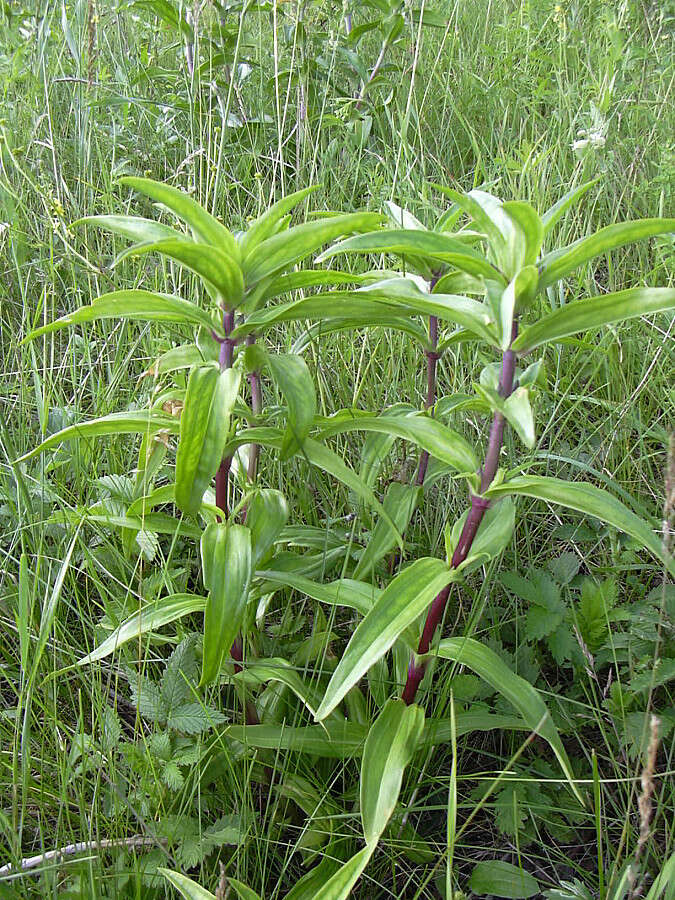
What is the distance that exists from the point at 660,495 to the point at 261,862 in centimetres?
97

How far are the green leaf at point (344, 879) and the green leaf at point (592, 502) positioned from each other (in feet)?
1.48

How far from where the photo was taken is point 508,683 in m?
0.99

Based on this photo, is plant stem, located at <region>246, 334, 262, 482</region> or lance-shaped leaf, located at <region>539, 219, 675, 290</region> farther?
plant stem, located at <region>246, 334, 262, 482</region>

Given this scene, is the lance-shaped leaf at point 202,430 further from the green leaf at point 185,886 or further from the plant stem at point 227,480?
the green leaf at point 185,886

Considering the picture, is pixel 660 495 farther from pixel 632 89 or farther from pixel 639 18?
pixel 639 18

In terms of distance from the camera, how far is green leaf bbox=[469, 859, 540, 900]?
1.07m

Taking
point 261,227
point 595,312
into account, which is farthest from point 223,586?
point 595,312

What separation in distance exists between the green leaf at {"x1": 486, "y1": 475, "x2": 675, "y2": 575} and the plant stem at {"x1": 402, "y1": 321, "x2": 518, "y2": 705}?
0.06 m

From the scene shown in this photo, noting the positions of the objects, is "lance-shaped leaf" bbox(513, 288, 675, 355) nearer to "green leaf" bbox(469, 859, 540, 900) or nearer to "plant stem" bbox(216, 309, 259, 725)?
"plant stem" bbox(216, 309, 259, 725)

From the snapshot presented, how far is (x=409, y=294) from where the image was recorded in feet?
3.09

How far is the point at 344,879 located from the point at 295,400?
0.55m

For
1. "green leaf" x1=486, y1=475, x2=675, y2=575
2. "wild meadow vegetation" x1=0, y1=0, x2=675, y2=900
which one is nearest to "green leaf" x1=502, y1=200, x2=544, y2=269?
"wild meadow vegetation" x1=0, y1=0, x2=675, y2=900

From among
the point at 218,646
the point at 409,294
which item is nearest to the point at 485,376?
the point at 409,294

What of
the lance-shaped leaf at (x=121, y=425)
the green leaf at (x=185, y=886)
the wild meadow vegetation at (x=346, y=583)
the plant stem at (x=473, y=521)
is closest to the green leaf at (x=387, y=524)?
the wild meadow vegetation at (x=346, y=583)
